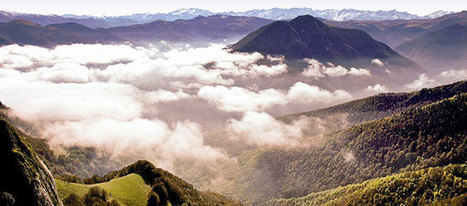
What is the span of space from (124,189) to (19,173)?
6307 centimetres

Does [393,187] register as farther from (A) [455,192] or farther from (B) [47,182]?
(B) [47,182]

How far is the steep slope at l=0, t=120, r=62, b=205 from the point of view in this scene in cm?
3050

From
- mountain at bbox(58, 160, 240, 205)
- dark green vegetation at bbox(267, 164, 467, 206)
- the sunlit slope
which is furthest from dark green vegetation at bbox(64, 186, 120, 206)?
dark green vegetation at bbox(267, 164, 467, 206)

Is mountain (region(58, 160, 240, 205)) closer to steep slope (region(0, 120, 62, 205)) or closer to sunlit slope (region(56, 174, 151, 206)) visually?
sunlit slope (region(56, 174, 151, 206))

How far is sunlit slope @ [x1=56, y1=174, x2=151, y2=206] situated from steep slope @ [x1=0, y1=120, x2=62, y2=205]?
3726cm

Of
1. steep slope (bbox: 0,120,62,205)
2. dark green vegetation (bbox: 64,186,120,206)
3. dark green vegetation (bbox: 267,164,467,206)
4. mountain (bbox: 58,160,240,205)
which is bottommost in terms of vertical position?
dark green vegetation (bbox: 267,164,467,206)

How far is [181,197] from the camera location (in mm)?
103750

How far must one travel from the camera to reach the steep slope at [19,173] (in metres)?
30.5

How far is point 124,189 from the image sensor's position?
90.7 meters

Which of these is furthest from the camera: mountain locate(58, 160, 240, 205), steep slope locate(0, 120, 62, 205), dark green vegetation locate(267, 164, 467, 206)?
dark green vegetation locate(267, 164, 467, 206)

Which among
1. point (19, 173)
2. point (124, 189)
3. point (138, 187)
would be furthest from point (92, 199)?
point (19, 173)

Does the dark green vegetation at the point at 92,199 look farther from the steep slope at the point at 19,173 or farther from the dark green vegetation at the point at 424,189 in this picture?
the dark green vegetation at the point at 424,189

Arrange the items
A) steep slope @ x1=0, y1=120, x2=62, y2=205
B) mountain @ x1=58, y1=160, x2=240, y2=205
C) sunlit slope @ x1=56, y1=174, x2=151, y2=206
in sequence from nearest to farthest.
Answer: steep slope @ x1=0, y1=120, x2=62, y2=205, sunlit slope @ x1=56, y1=174, x2=151, y2=206, mountain @ x1=58, y1=160, x2=240, y2=205

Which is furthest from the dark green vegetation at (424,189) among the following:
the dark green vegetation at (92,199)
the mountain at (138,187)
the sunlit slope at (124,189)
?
the dark green vegetation at (92,199)
